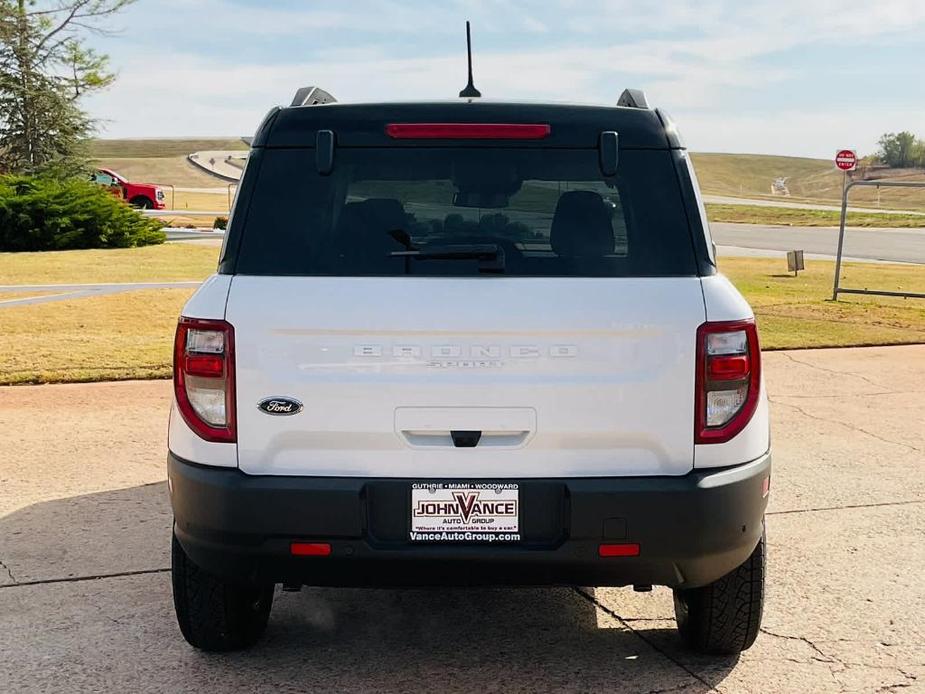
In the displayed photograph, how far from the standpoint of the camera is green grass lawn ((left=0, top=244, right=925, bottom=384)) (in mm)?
9922

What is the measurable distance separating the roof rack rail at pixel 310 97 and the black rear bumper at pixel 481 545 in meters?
1.27

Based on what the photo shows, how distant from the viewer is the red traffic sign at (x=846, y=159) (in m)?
22.6

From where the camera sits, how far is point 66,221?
2338 centimetres

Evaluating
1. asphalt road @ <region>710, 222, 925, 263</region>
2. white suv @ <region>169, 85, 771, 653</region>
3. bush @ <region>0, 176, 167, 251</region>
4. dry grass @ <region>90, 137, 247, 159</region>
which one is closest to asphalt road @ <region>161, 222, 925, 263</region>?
asphalt road @ <region>710, 222, 925, 263</region>

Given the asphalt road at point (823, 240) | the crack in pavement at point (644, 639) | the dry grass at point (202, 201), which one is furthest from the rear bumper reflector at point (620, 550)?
the dry grass at point (202, 201)

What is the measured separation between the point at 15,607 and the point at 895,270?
823 inches

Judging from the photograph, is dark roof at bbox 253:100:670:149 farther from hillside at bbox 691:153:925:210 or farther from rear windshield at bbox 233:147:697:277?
hillside at bbox 691:153:925:210

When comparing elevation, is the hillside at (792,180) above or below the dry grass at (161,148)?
below

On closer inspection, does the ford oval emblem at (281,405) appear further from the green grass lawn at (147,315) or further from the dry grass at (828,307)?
the dry grass at (828,307)

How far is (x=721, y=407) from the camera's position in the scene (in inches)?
130

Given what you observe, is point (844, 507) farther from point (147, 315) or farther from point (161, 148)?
point (161, 148)

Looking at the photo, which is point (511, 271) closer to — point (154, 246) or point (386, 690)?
point (386, 690)

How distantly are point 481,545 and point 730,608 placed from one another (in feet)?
3.30

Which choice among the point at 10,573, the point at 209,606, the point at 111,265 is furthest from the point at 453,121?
the point at 111,265
